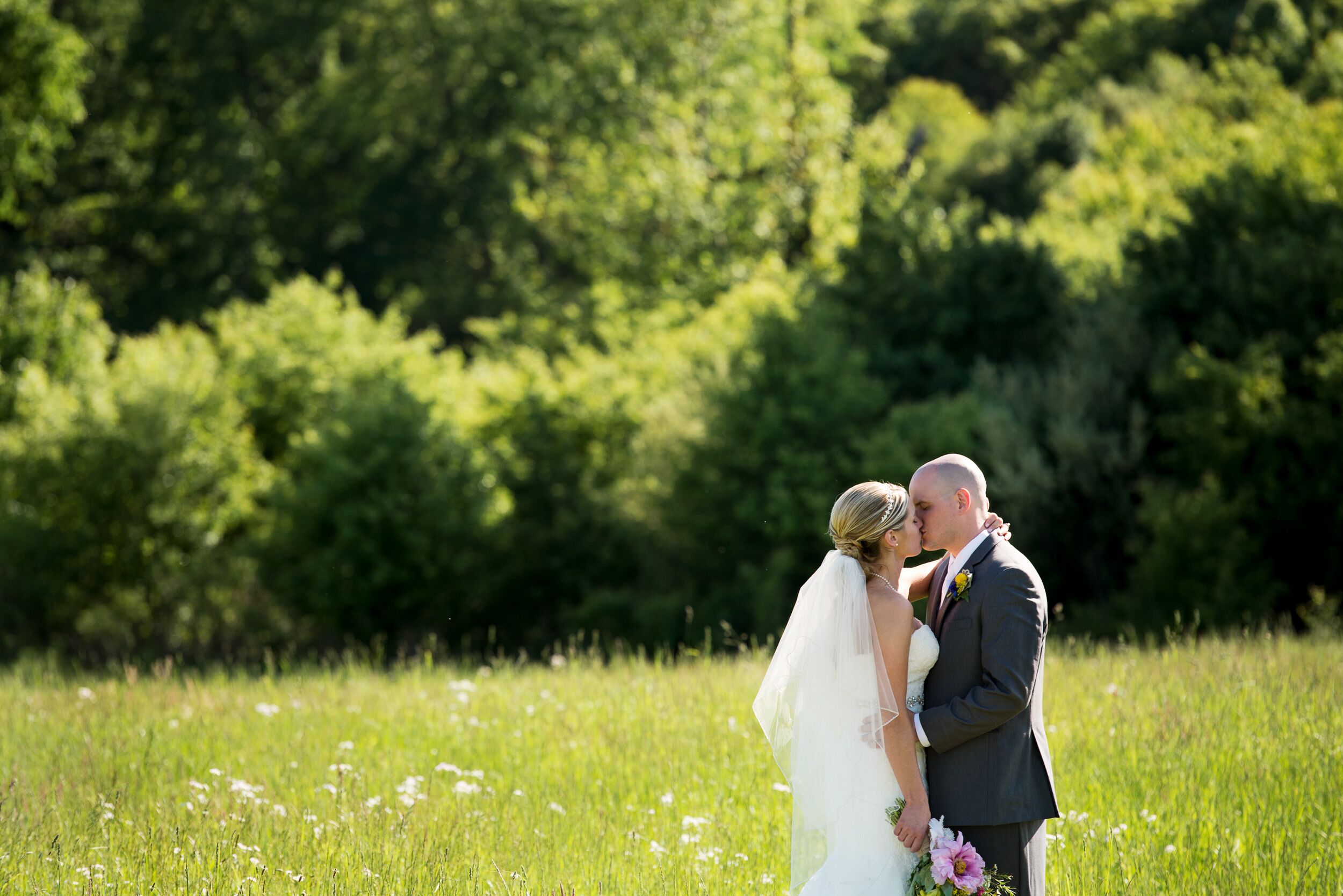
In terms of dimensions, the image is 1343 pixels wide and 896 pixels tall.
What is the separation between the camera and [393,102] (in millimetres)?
34281

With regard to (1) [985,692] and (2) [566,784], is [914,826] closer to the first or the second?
(1) [985,692]

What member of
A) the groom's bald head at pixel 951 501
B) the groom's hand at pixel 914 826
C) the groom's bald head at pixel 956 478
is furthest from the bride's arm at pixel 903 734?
the groom's bald head at pixel 956 478

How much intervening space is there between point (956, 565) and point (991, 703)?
49 centimetres

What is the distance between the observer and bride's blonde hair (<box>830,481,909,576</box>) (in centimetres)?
383

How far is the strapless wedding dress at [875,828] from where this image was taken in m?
3.86

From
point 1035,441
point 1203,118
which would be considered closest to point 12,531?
point 1035,441

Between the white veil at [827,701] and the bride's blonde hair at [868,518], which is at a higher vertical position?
the bride's blonde hair at [868,518]

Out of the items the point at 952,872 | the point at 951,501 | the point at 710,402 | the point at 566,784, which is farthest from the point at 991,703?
the point at 710,402

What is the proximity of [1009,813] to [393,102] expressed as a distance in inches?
1328

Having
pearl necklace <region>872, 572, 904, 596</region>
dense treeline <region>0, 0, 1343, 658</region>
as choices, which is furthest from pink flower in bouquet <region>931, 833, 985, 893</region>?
dense treeline <region>0, 0, 1343, 658</region>

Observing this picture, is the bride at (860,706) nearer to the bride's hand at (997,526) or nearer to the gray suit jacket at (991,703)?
the gray suit jacket at (991,703)

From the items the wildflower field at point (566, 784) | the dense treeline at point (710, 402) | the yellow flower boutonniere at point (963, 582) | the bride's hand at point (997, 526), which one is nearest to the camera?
the yellow flower boutonniere at point (963, 582)

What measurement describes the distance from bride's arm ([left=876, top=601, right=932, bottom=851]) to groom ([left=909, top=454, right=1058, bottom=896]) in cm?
5

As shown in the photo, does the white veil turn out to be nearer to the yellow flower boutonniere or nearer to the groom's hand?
the groom's hand
